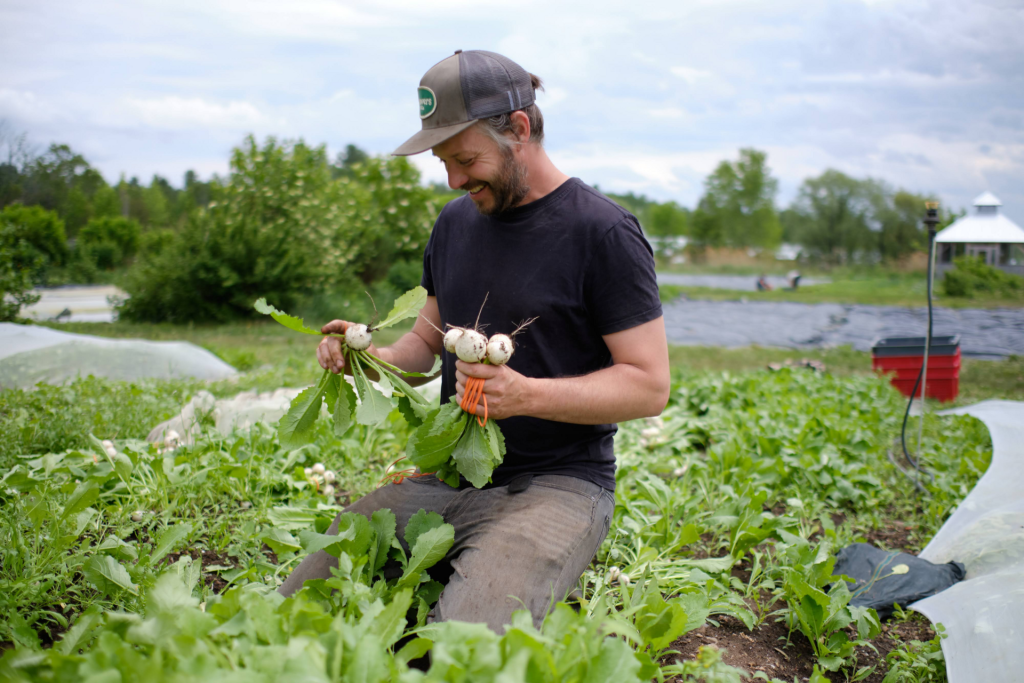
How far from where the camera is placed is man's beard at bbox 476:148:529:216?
198 centimetres

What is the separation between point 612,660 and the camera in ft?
3.92

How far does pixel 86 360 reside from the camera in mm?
4992

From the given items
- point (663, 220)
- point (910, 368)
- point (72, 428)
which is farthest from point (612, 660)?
point (663, 220)

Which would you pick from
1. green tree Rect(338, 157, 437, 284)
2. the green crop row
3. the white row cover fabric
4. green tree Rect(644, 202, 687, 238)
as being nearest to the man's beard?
the green crop row

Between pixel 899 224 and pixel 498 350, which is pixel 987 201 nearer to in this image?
pixel 498 350

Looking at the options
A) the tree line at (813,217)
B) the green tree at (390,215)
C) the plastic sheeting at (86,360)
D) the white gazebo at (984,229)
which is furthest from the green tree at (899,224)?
the plastic sheeting at (86,360)

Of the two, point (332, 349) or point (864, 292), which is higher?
point (332, 349)

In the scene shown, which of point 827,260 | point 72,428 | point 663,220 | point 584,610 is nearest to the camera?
point 584,610

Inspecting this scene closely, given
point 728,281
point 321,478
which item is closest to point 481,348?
point 321,478

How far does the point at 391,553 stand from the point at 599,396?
29.3 inches

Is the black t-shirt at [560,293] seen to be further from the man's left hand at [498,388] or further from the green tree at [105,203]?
the green tree at [105,203]

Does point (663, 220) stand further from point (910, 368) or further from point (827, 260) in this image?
point (910, 368)

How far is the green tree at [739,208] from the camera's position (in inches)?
1225

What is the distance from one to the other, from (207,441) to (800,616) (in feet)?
8.16
